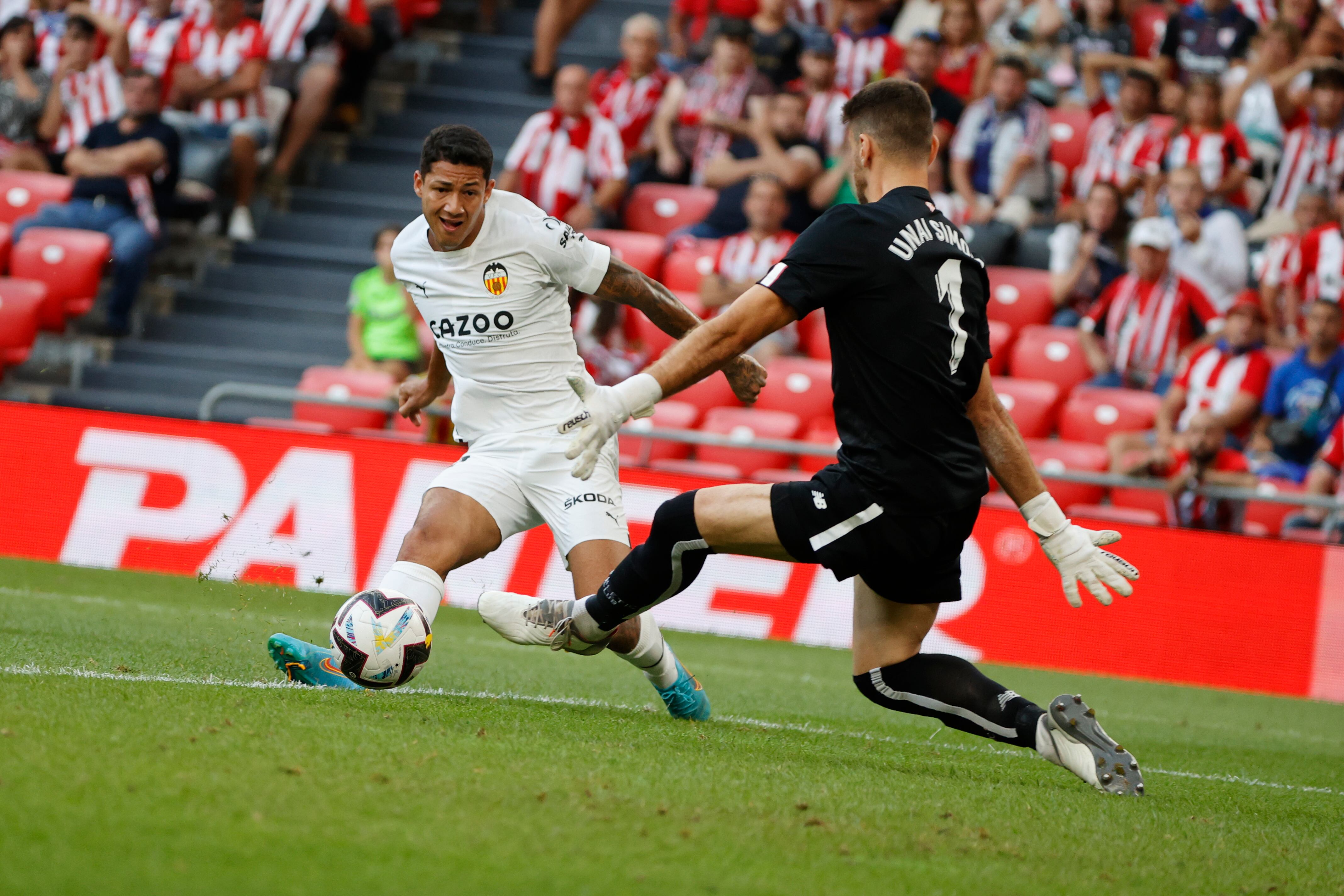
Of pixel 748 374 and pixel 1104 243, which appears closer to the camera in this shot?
pixel 748 374

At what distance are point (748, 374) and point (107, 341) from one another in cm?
1044

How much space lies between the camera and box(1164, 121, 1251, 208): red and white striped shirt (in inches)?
514

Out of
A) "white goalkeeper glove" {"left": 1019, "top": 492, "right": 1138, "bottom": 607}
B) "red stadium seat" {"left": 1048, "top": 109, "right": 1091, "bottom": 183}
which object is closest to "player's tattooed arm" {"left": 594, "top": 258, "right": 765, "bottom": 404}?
"white goalkeeper glove" {"left": 1019, "top": 492, "right": 1138, "bottom": 607}

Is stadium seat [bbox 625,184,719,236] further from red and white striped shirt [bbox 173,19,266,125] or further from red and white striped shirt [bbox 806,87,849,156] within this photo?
red and white striped shirt [bbox 173,19,266,125]

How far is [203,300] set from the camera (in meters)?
15.3

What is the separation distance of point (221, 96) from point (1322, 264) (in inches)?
415

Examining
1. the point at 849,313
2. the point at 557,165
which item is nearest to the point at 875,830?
the point at 849,313

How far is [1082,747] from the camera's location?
4902mm

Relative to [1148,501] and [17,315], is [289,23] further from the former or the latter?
[1148,501]

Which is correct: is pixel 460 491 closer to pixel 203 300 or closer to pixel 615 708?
pixel 615 708

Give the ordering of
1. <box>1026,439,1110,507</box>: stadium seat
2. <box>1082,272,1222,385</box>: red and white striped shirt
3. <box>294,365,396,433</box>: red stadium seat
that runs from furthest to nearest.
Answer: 1. <box>1082,272,1222,385</box>: red and white striped shirt
2. <box>294,365,396,433</box>: red stadium seat
3. <box>1026,439,1110,507</box>: stadium seat

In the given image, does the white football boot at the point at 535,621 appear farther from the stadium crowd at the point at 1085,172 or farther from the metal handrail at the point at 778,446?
the stadium crowd at the point at 1085,172

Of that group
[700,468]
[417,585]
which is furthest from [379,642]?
[700,468]

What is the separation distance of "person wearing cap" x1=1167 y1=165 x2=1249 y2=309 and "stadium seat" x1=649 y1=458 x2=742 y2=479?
4286 millimetres
